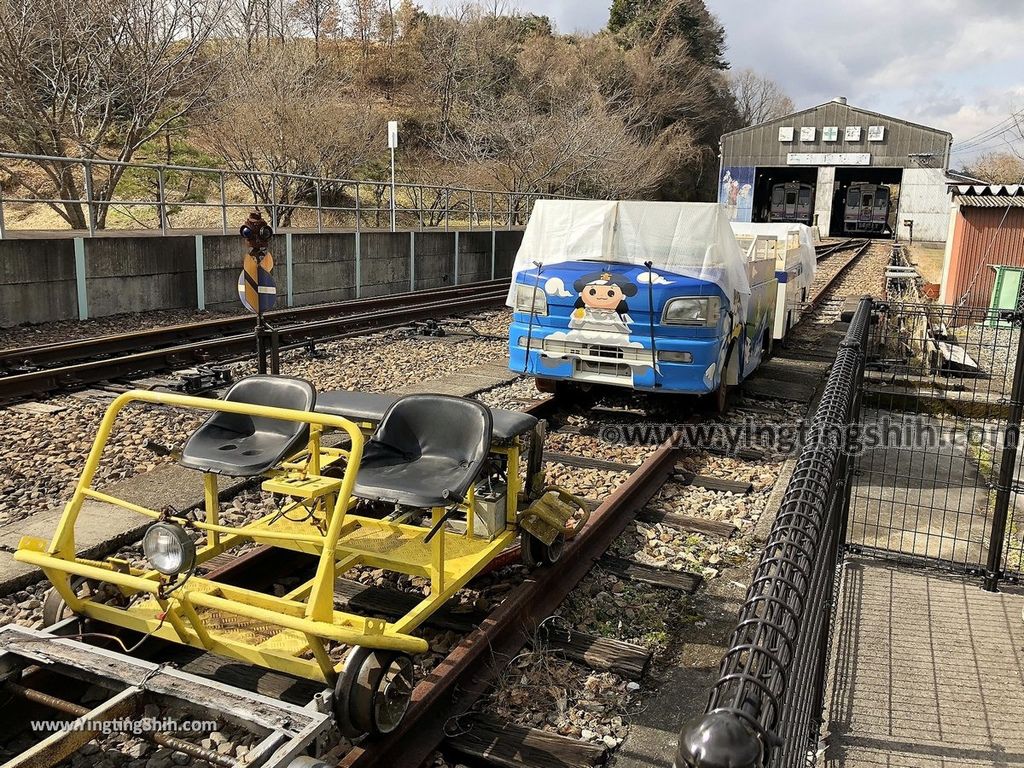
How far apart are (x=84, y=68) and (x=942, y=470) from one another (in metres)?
19.9

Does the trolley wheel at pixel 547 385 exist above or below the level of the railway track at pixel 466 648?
above

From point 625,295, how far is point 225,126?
26625 mm

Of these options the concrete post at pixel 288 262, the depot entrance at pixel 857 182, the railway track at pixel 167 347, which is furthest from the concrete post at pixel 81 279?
the depot entrance at pixel 857 182

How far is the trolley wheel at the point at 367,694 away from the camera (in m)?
3.32

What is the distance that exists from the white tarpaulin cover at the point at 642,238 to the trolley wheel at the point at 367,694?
546 cm

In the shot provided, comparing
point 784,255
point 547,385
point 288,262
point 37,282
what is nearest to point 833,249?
point 784,255

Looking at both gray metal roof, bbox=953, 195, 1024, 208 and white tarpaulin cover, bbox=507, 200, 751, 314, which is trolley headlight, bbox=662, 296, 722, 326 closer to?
white tarpaulin cover, bbox=507, 200, 751, 314

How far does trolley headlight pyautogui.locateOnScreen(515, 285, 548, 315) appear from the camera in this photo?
27.7 ft

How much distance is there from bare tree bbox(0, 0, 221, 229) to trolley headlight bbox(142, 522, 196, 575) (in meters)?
16.5

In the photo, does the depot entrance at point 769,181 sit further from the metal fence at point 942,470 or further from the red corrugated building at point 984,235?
the metal fence at point 942,470

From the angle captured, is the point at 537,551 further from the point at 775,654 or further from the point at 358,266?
the point at 358,266

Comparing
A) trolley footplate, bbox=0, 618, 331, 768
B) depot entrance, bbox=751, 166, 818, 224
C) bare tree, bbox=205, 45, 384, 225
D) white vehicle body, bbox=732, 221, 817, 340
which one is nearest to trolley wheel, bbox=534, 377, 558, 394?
white vehicle body, bbox=732, 221, 817, 340

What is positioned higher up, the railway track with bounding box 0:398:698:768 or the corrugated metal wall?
the corrugated metal wall

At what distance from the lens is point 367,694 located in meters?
3.31
